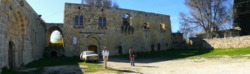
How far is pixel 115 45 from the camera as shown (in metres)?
25.0

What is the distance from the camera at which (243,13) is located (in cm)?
2652

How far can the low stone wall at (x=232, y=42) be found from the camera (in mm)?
19359

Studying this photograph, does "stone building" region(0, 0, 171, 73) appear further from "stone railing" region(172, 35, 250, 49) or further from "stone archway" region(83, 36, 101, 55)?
"stone railing" region(172, 35, 250, 49)

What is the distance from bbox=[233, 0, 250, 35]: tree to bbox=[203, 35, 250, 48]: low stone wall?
7.27 metres

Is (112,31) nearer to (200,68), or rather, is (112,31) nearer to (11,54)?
(11,54)

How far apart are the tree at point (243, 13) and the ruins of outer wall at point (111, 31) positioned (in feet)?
39.3

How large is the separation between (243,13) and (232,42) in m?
8.99

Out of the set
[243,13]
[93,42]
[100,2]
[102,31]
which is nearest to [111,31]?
[102,31]

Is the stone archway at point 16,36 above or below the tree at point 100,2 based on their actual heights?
below

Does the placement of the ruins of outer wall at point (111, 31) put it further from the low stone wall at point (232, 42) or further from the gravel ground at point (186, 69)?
the gravel ground at point (186, 69)

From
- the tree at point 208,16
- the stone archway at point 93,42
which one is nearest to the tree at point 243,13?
the tree at point 208,16

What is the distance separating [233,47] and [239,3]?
33.7 feet

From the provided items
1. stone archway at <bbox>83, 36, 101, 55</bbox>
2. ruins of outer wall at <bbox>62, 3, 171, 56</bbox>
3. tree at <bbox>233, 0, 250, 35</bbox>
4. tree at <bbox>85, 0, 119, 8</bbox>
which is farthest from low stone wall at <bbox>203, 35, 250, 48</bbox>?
tree at <bbox>85, 0, 119, 8</bbox>

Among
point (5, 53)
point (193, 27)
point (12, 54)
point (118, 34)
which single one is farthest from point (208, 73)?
point (193, 27)
